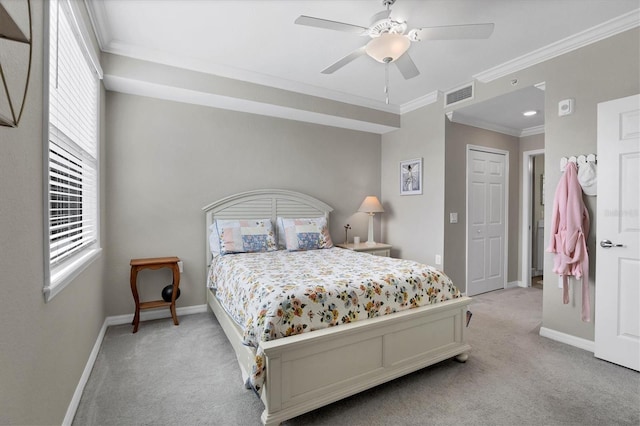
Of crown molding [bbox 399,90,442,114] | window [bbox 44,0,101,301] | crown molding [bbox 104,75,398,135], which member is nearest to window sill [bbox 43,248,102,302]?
window [bbox 44,0,101,301]

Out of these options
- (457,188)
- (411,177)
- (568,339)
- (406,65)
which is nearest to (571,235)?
(568,339)

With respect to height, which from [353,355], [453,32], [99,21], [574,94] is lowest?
[353,355]

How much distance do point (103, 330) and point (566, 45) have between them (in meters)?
4.97

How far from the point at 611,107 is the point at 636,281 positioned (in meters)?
1.33

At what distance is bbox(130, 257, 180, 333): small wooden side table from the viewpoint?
2.96m

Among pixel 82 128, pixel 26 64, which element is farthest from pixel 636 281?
pixel 82 128

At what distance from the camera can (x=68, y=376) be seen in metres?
1.68

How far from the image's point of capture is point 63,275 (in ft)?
5.27

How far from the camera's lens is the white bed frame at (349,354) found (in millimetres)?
1649

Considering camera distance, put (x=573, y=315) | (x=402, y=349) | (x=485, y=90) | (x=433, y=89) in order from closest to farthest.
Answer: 1. (x=402, y=349)
2. (x=573, y=315)
3. (x=485, y=90)
4. (x=433, y=89)

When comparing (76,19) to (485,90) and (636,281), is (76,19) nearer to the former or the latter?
(485,90)

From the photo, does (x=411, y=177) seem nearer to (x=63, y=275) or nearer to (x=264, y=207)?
(x=264, y=207)

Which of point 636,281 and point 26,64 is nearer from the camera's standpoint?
point 26,64

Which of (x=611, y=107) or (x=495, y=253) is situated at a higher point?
(x=611, y=107)
